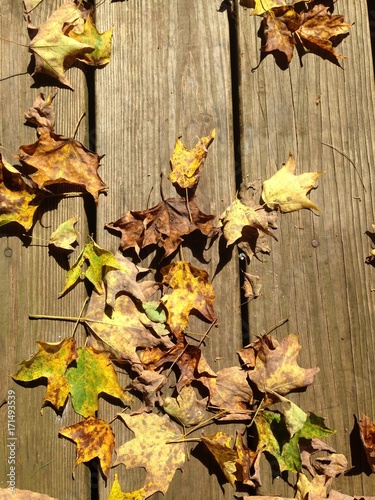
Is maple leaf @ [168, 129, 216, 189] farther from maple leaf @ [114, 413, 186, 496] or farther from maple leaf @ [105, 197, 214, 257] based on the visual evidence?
maple leaf @ [114, 413, 186, 496]

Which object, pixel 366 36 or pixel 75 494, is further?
pixel 366 36

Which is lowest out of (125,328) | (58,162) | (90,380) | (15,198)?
(90,380)

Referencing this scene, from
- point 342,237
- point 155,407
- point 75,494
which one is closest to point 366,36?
point 342,237

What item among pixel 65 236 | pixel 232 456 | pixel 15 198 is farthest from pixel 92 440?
pixel 15 198

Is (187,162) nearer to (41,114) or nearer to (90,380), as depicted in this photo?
(41,114)

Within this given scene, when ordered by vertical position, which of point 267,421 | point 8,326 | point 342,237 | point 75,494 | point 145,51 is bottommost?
point 75,494

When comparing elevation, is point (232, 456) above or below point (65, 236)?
below

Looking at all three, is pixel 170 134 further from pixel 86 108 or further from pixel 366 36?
pixel 366 36
